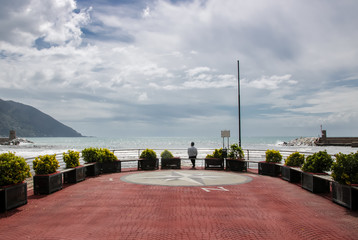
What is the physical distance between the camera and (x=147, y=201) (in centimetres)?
833

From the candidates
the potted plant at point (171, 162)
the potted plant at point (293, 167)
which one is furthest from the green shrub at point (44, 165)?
the potted plant at point (293, 167)

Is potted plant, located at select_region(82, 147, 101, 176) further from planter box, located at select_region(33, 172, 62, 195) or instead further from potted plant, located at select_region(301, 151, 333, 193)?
potted plant, located at select_region(301, 151, 333, 193)

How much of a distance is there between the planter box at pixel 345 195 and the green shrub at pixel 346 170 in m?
0.18

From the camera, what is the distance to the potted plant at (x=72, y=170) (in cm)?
1191

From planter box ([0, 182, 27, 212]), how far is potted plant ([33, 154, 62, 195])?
1.43m

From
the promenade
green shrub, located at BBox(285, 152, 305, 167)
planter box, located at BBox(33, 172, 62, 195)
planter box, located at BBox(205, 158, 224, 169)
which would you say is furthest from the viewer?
planter box, located at BBox(205, 158, 224, 169)

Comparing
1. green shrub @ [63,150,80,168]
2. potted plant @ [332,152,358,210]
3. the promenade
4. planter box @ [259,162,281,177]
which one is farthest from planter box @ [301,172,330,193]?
green shrub @ [63,150,80,168]

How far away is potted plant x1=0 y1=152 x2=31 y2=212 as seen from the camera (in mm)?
7250

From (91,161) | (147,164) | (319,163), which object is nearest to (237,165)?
(147,164)

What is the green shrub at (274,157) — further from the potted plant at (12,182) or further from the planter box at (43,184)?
the potted plant at (12,182)

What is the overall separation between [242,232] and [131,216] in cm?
266

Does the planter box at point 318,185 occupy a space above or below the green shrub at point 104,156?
below

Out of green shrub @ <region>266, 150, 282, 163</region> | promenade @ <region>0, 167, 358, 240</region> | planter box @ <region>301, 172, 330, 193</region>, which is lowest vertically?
promenade @ <region>0, 167, 358, 240</region>

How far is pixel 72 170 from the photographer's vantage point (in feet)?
38.9
